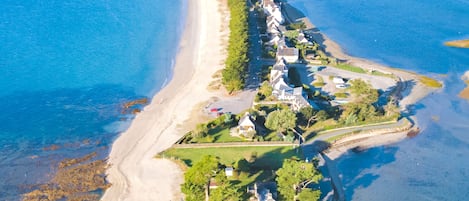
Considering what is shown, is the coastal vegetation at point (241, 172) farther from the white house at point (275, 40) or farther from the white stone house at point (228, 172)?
the white house at point (275, 40)

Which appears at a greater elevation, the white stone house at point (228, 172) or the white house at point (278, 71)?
the white house at point (278, 71)

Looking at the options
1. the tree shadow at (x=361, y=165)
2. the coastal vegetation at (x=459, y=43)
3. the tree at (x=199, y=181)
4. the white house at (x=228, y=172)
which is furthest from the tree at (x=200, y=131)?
the coastal vegetation at (x=459, y=43)

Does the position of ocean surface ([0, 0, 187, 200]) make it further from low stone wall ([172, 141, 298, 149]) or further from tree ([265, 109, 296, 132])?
tree ([265, 109, 296, 132])

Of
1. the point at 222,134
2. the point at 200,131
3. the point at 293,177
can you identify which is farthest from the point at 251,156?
the point at 293,177

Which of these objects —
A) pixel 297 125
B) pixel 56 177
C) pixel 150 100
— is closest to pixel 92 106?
pixel 150 100

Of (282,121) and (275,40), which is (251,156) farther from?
(275,40)

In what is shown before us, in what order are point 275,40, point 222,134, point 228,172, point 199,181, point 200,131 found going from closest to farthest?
point 199,181 → point 228,172 → point 200,131 → point 222,134 → point 275,40
